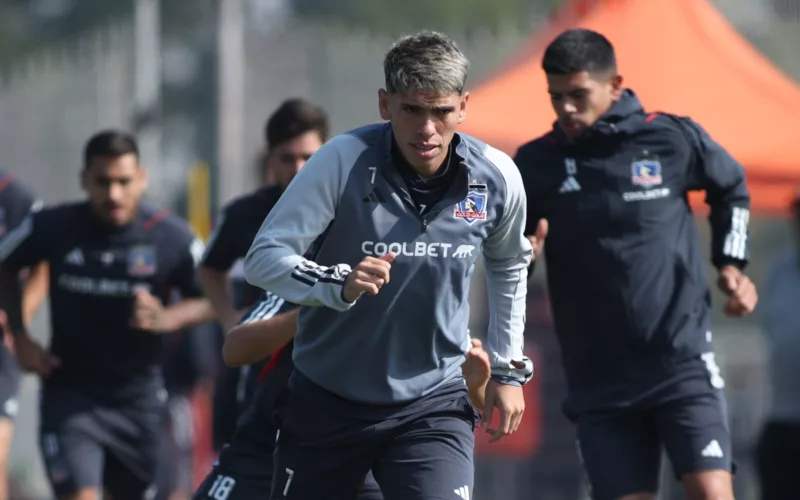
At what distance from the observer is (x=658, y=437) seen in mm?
6910

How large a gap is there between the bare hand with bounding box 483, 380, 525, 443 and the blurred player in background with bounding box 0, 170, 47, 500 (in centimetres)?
405

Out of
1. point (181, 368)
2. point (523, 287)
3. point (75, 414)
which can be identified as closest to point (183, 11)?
point (181, 368)

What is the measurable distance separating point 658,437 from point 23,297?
382 centimetres

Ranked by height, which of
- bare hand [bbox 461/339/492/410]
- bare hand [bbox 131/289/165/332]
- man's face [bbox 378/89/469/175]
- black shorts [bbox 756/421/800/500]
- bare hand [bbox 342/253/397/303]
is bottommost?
black shorts [bbox 756/421/800/500]

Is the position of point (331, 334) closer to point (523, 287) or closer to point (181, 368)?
point (523, 287)

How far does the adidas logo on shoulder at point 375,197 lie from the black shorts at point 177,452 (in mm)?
6203

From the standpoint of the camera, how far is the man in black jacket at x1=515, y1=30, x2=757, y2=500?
6.74 metres

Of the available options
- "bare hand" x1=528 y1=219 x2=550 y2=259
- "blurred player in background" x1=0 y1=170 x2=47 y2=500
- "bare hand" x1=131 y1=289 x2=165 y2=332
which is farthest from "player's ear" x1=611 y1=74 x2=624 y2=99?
"blurred player in background" x1=0 y1=170 x2=47 y2=500

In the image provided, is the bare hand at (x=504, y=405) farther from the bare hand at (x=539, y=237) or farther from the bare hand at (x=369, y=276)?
the bare hand at (x=539, y=237)

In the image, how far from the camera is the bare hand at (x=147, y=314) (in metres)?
8.02

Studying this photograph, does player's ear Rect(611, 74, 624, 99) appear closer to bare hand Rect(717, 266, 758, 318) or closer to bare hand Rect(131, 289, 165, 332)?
bare hand Rect(717, 266, 758, 318)

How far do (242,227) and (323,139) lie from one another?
0.57 m

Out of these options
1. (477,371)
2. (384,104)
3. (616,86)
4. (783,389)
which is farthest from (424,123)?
(783,389)

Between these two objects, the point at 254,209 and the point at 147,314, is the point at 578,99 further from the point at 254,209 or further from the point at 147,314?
the point at 147,314
